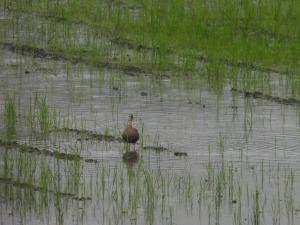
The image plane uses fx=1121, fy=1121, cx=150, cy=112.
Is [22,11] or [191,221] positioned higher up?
[22,11]

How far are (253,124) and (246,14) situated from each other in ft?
16.1

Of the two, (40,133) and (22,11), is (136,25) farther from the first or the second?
(40,133)

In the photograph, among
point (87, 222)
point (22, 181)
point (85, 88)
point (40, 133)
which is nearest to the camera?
point (87, 222)

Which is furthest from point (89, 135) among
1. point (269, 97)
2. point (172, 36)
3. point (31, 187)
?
point (172, 36)

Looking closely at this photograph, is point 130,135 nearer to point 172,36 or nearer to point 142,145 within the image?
point 142,145

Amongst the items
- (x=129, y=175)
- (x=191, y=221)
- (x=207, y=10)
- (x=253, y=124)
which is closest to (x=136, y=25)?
(x=207, y=10)

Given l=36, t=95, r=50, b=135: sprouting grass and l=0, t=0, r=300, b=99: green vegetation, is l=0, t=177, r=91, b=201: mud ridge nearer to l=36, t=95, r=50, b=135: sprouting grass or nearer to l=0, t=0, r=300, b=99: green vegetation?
l=36, t=95, r=50, b=135: sprouting grass

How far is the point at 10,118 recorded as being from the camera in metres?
10.6

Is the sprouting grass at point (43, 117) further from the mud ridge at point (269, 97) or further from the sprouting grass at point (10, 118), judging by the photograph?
the mud ridge at point (269, 97)

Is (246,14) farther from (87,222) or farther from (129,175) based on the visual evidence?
(87,222)

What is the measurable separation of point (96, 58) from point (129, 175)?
4762mm

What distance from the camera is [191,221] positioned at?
313 inches

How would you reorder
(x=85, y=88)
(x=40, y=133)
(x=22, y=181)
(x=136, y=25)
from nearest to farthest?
(x=22, y=181)
(x=40, y=133)
(x=85, y=88)
(x=136, y=25)

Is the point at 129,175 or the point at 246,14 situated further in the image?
the point at 246,14
